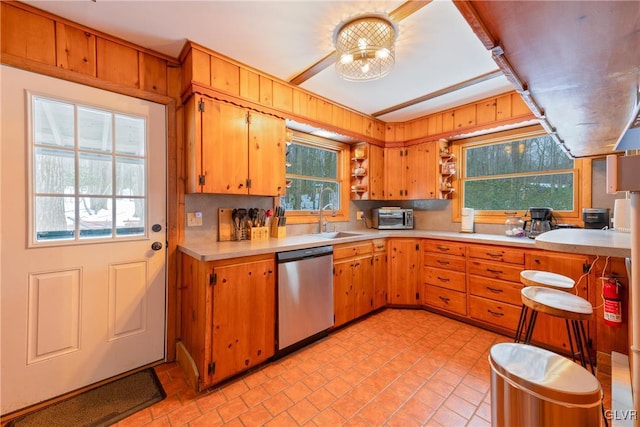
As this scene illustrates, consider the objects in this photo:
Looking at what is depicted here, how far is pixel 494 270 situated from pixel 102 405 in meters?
3.39

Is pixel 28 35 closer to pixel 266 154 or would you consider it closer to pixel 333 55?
pixel 266 154

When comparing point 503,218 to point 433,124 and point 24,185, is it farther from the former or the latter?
point 24,185

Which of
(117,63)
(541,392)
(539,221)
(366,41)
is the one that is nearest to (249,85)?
(117,63)

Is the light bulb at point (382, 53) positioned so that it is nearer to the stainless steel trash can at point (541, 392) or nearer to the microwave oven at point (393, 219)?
the stainless steel trash can at point (541, 392)

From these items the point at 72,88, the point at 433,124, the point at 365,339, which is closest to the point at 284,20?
the point at 72,88

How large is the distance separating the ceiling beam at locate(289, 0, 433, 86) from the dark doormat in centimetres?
282

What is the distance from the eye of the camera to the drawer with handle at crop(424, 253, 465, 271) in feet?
9.49

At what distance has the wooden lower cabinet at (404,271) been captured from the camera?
3.22 m

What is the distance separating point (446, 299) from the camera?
300 centimetres

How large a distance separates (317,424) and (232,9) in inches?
104

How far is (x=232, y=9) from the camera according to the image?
5.52 ft

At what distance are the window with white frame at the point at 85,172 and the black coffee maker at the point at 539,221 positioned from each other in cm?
369

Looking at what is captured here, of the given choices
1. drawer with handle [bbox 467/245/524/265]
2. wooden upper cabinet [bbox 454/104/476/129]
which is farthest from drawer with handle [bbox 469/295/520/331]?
wooden upper cabinet [bbox 454/104/476/129]

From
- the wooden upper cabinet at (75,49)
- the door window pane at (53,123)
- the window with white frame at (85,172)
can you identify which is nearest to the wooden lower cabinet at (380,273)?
the window with white frame at (85,172)
